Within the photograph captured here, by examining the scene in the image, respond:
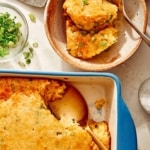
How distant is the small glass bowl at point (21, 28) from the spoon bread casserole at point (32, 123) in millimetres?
159

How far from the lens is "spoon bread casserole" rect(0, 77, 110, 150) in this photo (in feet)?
5.04

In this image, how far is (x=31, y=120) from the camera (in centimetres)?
154

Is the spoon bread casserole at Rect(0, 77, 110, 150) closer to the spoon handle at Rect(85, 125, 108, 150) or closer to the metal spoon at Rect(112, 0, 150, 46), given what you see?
the spoon handle at Rect(85, 125, 108, 150)

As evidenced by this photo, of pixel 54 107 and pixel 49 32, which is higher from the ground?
pixel 49 32

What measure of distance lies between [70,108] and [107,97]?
10 cm

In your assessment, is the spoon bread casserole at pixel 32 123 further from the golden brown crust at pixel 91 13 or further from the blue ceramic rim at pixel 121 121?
the golden brown crust at pixel 91 13

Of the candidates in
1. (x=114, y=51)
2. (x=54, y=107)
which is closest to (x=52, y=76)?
(x=54, y=107)

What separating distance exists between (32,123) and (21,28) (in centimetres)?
31

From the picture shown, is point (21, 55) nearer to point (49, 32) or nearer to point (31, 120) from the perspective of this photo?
point (49, 32)

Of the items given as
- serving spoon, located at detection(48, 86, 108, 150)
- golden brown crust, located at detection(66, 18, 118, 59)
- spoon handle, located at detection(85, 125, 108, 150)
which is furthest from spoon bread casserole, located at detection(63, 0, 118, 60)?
spoon handle, located at detection(85, 125, 108, 150)

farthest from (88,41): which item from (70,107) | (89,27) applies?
(70,107)

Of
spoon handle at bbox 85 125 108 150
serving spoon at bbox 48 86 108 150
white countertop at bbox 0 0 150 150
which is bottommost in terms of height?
spoon handle at bbox 85 125 108 150

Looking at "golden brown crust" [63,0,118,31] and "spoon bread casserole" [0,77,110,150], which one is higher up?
"golden brown crust" [63,0,118,31]

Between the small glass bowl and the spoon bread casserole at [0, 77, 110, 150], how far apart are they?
159mm
